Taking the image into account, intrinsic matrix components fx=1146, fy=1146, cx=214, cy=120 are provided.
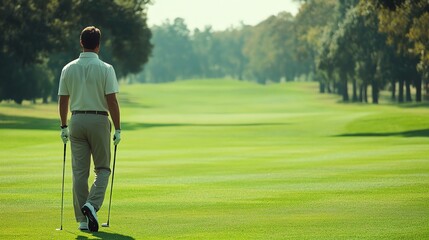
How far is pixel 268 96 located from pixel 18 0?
8327cm

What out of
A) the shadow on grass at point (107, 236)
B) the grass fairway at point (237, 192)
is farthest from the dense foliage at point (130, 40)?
the shadow on grass at point (107, 236)

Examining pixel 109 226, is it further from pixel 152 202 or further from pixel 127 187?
pixel 127 187

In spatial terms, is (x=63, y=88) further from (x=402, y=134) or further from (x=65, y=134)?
(x=402, y=134)

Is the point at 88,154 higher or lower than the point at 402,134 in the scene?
higher

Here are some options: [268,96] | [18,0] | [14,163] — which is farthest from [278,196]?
[268,96]

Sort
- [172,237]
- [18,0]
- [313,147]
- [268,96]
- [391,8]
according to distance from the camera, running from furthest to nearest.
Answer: [268,96] < [18,0] < [391,8] < [313,147] < [172,237]

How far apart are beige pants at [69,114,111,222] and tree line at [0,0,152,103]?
57.7 m

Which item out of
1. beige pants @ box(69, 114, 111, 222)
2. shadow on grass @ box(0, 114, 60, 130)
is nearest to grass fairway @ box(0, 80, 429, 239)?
beige pants @ box(69, 114, 111, 222)

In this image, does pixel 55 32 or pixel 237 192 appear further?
pixel 55 32

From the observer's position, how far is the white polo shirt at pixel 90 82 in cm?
1433

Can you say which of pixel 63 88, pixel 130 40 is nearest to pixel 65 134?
pixel 63 88

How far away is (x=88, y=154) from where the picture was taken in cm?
1450

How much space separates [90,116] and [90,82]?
43 centimetres

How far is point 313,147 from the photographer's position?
1494 inches
